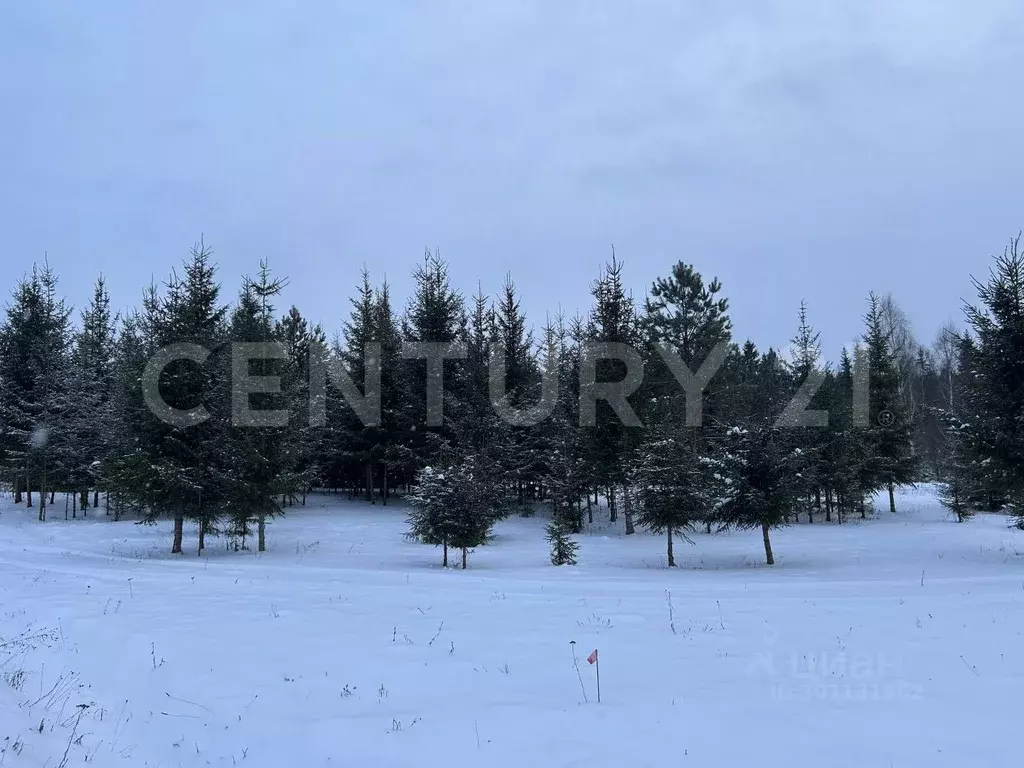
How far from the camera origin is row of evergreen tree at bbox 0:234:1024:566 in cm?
2072

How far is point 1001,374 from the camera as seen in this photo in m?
20.8

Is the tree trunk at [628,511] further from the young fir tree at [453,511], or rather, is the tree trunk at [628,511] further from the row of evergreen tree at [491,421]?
the young fir tree at [453,511]

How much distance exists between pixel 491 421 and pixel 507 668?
24.0 meters

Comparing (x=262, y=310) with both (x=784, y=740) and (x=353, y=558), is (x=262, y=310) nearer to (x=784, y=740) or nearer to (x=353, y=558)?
(x=353, y=558)

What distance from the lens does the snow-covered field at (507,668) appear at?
6707 millimetres

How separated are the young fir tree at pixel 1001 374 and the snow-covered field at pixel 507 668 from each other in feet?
15.8

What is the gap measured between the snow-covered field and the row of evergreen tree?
4.21 meters

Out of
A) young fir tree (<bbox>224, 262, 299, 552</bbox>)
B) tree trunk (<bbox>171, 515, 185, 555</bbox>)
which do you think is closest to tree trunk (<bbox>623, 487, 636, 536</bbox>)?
young fir tree (<bbox>224, 262, 299, 552</bbox>)

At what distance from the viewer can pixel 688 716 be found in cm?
721

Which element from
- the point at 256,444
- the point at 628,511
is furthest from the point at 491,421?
the point at 256,444

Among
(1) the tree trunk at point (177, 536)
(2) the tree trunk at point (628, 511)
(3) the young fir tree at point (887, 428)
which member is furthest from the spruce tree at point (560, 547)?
(3) the young fir tree at point (887, 428)

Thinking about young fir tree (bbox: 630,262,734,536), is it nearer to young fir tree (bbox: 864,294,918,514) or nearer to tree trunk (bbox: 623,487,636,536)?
tree trunk (bbox: 623,487,636,536)

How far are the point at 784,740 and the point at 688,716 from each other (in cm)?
105

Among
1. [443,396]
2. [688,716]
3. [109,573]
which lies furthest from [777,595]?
[443,396]
